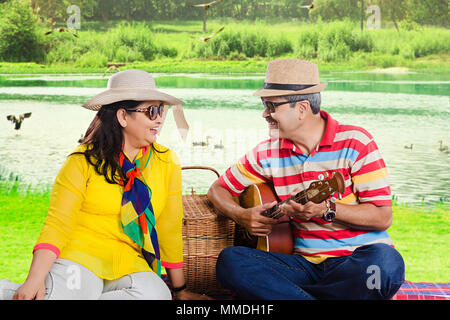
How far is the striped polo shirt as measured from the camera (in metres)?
2.73

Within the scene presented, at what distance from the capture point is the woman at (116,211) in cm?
245

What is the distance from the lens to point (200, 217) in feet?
11.0

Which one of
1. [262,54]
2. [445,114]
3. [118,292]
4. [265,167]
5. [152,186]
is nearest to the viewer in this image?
[118,292]

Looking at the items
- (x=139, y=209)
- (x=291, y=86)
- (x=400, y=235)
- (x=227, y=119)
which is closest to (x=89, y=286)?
(x=139, y=209)

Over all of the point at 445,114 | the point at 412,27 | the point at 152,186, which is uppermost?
the point at 412,27

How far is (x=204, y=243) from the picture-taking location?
11.2 feet

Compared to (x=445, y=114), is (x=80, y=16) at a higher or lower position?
higher

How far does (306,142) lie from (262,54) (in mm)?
8313

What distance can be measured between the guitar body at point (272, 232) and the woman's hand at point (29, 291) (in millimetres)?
1167

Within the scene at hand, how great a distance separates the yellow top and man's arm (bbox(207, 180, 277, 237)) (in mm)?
457

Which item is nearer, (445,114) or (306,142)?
(306,142)

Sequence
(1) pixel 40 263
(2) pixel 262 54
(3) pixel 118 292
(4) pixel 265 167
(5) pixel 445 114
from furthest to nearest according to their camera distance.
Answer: (2) pixel 262 54 < (5) pixel 445 114 < (4) pixel 265 167 < (3) pixel 118 292 < (1) pixel 40 263

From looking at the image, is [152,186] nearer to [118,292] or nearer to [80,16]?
[118,292]
